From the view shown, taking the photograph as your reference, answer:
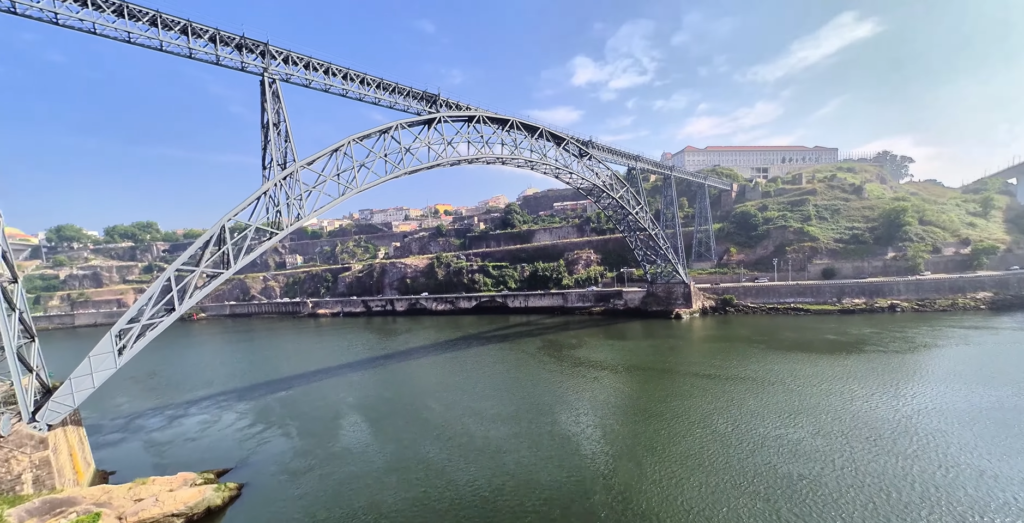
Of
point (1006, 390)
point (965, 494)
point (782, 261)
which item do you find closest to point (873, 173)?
point (782, 261)

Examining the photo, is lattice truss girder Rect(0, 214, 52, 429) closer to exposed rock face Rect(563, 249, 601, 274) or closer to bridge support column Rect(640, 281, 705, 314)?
bridge support column Rect(640, 281, 705, 314)

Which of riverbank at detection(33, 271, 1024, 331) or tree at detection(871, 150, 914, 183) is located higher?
tree at detection(871, 150, 914, 183)

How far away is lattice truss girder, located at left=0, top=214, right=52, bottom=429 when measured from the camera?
25.7ft

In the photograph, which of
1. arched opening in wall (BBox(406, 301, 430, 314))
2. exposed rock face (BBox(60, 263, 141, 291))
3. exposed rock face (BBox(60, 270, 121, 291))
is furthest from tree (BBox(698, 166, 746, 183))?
exposed rock face (BBox(60, 270, 121, 291))

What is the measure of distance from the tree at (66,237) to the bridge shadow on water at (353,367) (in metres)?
71.8

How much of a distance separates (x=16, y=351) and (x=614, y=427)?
46.3 ft

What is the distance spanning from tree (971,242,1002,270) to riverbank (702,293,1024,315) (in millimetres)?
4957

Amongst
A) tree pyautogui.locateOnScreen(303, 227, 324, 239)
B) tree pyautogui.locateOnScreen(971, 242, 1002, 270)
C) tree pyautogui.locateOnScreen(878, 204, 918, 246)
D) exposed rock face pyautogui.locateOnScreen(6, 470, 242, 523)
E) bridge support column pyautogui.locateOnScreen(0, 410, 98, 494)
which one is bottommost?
exposed rock face pyautogui.locateOnScreen(6, 470, 242, 523)

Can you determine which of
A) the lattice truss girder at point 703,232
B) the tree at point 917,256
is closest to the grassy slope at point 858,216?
the tree at point 917,256

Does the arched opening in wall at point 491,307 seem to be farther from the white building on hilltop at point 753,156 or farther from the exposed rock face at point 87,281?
the exposed rock face at point 87,281

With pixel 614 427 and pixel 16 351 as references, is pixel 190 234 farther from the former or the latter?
pixel 614 427

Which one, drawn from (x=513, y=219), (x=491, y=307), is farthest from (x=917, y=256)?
(x=513, y=219)

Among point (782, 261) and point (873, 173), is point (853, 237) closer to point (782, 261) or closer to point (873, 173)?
point (782, 261)

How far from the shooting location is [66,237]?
208ft
